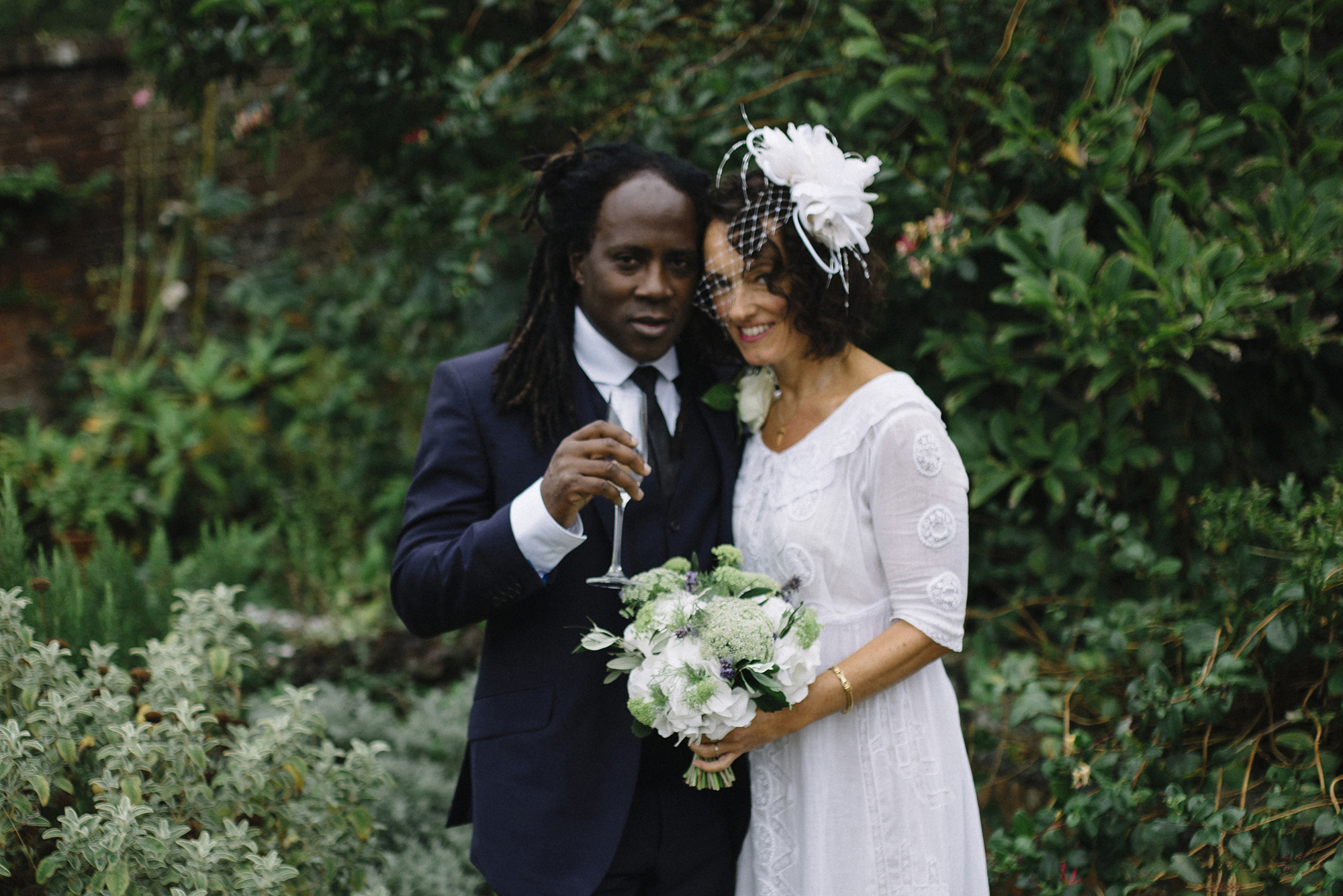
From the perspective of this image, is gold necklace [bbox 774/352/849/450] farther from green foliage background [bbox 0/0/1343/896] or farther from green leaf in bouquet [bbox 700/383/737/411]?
green foliage background [bbox 0/0/1343/896]

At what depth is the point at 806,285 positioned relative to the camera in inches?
78.3

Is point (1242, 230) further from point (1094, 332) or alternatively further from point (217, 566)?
point (217, 566)

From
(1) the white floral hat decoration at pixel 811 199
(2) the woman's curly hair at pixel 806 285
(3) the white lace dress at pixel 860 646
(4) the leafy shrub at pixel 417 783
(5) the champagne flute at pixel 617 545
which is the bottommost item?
(4) the leafy shrub at pixel 417 783

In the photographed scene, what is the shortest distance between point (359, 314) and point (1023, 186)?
3.90 m

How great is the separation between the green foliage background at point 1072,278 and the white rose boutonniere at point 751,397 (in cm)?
82

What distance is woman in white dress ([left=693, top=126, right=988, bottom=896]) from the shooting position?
1.82 metres

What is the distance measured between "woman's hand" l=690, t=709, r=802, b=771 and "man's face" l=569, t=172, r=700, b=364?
2.58 ft

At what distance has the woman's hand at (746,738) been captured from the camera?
1.78 metres

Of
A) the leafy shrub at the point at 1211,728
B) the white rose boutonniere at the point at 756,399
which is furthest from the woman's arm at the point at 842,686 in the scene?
the leafy shrub at the point at 1211,728

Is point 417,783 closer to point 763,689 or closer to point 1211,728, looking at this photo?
point 763,689

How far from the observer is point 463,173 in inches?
148

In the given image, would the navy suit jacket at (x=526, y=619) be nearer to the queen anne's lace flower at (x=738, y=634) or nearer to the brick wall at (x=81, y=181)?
the queen anne's lace flower at (x=738, y=634)

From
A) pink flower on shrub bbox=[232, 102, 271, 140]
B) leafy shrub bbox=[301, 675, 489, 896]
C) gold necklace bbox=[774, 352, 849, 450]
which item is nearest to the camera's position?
gold necklace bbox=[774, 352, 849, 450]

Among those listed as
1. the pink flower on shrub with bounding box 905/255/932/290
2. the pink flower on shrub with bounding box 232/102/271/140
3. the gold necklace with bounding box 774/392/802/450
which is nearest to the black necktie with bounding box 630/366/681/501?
the gold necklace with bounding box 774/392/802/450
